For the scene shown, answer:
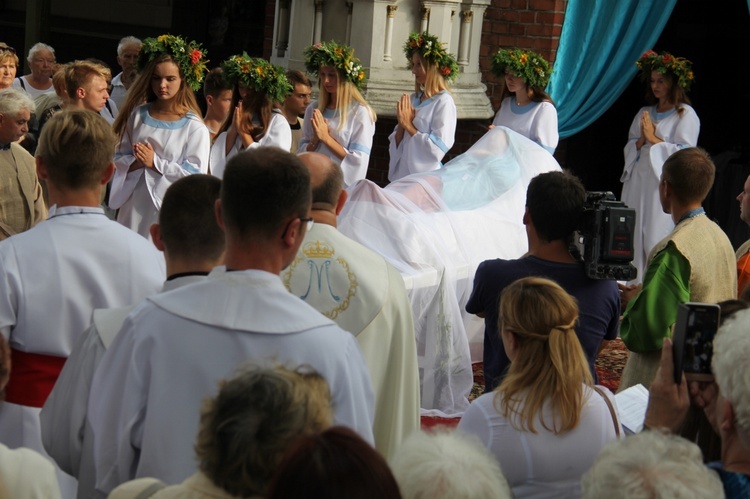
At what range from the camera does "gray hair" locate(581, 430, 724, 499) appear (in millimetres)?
2086

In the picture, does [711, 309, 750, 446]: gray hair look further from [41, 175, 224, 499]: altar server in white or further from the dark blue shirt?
the dark blue shirt

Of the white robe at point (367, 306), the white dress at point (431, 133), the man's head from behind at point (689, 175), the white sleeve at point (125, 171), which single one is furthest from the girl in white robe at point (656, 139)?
the white robe at point (367, 306)

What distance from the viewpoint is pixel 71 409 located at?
278 cm

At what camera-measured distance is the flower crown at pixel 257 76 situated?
7859 mm

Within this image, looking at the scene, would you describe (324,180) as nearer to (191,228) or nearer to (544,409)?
(191,228)

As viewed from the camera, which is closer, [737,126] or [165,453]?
[165,453]

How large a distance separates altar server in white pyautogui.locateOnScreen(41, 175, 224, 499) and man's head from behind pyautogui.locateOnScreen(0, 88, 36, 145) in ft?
9.97

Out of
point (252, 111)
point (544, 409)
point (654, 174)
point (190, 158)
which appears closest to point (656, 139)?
point (654, 174)

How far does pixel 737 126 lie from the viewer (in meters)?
12.9

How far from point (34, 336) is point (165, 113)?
3876 millimetres

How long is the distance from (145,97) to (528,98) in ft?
11.2

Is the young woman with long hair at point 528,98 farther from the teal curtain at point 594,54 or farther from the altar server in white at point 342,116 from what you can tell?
the altar server in white at point 342,116

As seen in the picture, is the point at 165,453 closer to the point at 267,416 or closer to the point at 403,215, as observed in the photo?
the point at 267,416

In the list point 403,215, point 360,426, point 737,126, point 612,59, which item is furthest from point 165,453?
point 737,126
